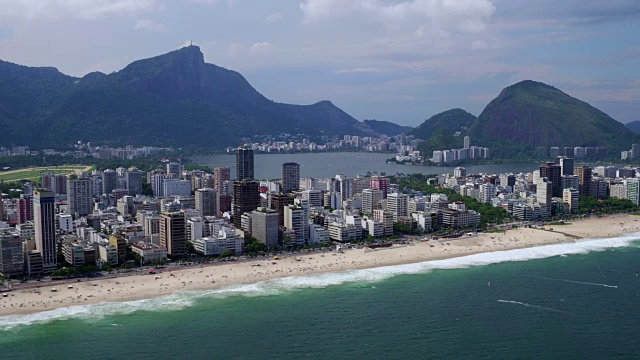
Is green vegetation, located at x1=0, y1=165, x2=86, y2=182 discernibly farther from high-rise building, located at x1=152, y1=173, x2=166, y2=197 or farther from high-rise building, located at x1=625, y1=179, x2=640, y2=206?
high-rise building, located at x1=625, y1=179, x2=640, y2=206

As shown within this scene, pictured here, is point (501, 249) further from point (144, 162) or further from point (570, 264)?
point (144, 162)

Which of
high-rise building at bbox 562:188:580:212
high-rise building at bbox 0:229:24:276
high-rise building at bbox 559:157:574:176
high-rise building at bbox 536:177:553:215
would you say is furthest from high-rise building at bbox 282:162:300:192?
high-rise building at bbox 0:229:24:276

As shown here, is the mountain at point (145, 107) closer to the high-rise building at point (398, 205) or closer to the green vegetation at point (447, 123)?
the green vegetation at point (447, 123)

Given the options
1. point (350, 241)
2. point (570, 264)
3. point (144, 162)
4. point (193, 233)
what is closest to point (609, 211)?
point (570, 264)

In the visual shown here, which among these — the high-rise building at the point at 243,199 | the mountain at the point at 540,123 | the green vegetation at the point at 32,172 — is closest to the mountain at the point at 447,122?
the mountain at the point at 540,123

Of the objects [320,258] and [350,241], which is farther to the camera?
[350,241]

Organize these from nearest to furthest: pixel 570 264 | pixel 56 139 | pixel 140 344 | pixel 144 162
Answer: pixel 140 344 < pixel 570 264 < pixel 144 162 < pixel 56 139
